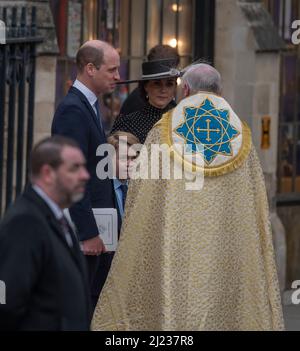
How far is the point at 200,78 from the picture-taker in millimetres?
7953

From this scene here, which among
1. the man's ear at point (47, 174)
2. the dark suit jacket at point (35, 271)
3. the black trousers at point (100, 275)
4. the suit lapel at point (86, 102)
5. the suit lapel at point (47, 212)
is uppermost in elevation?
the suit lapel at point (86, 102)

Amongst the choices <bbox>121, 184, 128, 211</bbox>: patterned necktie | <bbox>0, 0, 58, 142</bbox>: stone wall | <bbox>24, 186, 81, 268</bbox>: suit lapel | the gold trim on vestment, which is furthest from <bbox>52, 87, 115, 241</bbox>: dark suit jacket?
<bbox>0, 0, 58, 142</bbox>: stone wall

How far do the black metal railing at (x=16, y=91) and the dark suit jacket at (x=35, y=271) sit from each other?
397 cm

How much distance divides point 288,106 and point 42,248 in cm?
833

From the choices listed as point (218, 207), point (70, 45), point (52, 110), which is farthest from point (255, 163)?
point (70, 45)

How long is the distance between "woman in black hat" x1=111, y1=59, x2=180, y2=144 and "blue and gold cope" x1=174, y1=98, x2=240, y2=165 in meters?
0.66

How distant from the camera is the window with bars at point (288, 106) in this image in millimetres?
13594

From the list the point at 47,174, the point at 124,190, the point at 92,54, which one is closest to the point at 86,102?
the point at 92,54

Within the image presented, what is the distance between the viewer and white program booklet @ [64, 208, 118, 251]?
817 cm

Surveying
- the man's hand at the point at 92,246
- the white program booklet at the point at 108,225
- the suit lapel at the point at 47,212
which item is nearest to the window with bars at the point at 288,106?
the white program booklet at the point at 108,225

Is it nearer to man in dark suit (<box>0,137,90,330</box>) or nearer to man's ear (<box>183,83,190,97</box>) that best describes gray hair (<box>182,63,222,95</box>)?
man's ear (<box>183,83,190,97</box>)

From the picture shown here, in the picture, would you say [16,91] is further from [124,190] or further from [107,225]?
[107,225]

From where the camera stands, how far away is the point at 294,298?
42.6ft

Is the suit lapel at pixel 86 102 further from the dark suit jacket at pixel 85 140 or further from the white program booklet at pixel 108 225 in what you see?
the white program booklet at pixel 108 225
